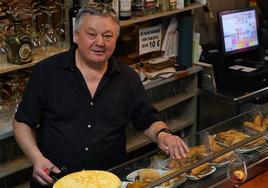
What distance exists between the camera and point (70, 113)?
240 cm

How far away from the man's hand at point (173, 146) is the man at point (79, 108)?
25mm

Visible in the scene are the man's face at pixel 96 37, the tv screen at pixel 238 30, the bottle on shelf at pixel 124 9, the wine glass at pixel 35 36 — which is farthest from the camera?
the tv screen at pixel 238 30

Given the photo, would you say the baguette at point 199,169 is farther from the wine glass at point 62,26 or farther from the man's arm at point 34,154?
the wine glass at point 62,26

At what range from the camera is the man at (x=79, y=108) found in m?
2.35

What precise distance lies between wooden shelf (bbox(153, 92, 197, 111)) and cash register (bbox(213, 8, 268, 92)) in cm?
30

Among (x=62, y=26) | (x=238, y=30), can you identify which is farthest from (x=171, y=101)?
(x=62, y=26)

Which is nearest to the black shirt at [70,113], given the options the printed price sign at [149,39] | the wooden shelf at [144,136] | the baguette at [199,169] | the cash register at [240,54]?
the baguette at [199,169]

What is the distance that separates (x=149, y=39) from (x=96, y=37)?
1.86 m

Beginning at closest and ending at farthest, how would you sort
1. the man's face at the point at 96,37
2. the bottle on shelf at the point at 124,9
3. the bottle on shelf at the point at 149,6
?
the man's face at the point at 96,37, the bottle on shelf at the point at 124,9, the bottle on shelf at the point at 149,6

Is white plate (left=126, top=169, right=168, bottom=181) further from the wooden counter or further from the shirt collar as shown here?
the shirt collar

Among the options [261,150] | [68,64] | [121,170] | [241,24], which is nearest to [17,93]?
[68,64]

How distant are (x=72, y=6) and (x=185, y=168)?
171 centimetres

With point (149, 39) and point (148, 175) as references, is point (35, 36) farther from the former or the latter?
point (148, 175)

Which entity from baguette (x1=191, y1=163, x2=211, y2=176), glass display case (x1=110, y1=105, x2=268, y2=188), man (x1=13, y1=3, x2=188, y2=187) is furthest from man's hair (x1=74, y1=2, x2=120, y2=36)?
baguette (x1=191, y1=163, x2=211, y2=176)
